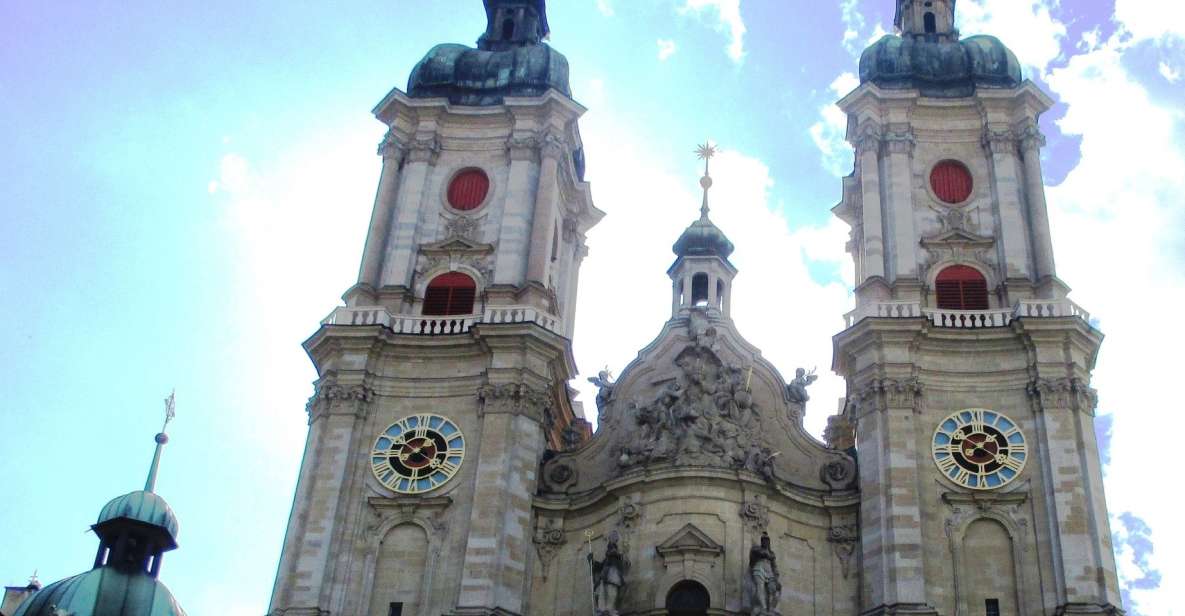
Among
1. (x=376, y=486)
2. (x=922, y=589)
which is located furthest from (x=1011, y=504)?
(x=376, y=486)

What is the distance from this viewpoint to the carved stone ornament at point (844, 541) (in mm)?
27125

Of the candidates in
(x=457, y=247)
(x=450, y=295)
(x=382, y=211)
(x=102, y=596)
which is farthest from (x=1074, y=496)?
(x=102, y=596)

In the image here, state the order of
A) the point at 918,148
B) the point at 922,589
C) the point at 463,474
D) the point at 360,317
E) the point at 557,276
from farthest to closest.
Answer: the point at 557,276 < the point at 918,148 < the point at 360,317 < the point at 463,474 < the point at 922,589

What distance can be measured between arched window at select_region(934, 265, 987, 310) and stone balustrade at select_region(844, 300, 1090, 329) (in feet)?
1.88

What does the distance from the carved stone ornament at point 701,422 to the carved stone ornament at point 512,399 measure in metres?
1.94

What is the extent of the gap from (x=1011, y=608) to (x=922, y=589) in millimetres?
1700

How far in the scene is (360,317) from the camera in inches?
1184

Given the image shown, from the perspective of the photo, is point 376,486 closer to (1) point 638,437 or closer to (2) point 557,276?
(1) point 638,437

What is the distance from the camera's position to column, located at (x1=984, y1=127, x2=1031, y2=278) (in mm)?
30031

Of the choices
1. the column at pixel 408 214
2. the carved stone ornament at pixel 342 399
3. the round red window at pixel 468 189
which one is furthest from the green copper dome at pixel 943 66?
the carved stone ornament at pixel 342 399

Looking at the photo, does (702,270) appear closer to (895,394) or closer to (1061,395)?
(895,394)

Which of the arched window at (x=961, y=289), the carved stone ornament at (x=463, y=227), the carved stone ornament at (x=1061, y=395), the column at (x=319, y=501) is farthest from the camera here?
the carved stone ornament at (x=463, y=227)

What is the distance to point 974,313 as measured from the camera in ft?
95.1

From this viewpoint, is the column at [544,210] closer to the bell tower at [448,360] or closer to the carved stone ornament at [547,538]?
the bell tower at [448,360]
